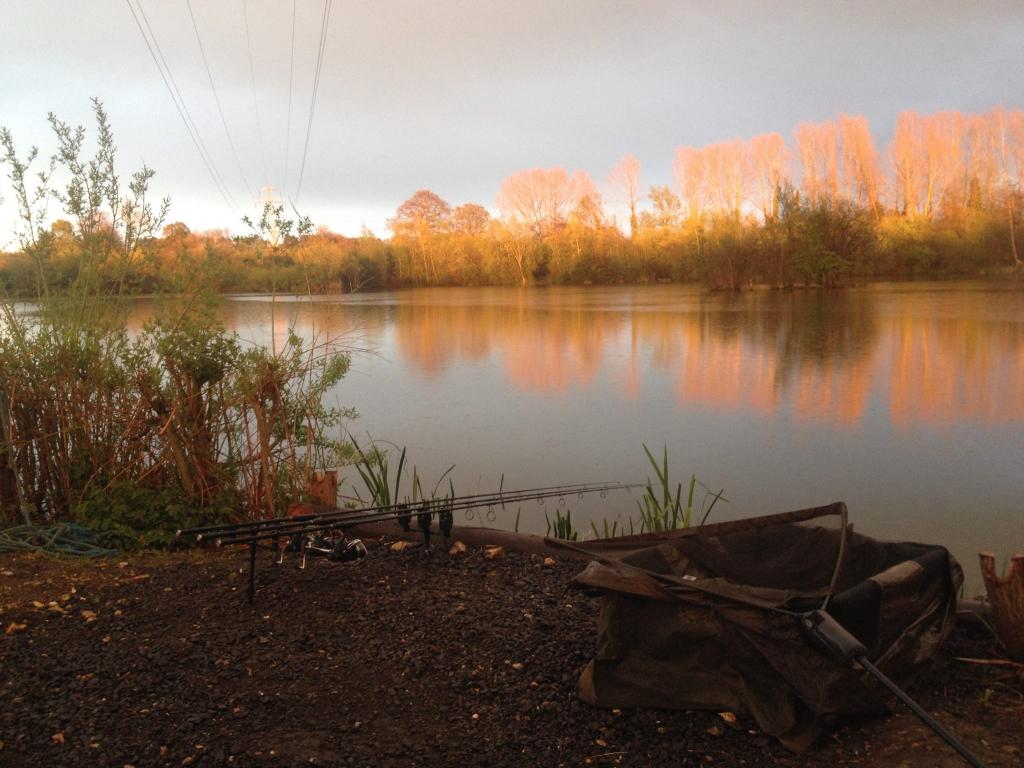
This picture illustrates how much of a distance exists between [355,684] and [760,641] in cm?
108

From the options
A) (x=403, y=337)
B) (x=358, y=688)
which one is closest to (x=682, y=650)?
(x=358, y=688)

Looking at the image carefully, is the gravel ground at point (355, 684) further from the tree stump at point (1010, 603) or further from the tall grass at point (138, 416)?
the tall grass at point (138, 416)

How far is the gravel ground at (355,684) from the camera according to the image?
1.88 m

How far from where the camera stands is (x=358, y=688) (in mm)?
2188

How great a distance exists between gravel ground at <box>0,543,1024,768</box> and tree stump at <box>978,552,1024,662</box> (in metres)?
0.08

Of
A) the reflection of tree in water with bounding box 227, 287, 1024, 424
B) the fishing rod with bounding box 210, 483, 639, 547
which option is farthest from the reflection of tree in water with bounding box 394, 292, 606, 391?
the fishing rod with bounding box 210, 483, 639, 547

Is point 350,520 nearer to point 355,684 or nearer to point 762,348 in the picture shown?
point 355,684

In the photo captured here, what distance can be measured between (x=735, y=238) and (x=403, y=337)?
43.4 feet

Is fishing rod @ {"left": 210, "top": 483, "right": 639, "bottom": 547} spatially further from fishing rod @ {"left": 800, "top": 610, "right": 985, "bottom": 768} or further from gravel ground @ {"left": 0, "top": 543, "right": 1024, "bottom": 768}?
fishing rod @ {"left": 800, "top": 610, "right": 985, "bottom": 768}

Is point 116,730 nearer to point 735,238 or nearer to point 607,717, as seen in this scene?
point 607,717

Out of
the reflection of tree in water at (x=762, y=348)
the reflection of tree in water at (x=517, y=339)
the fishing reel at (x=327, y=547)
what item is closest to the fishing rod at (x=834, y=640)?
the fishing reel at (x=327, y=547)

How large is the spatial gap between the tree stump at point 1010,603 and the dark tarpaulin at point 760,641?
0.11m

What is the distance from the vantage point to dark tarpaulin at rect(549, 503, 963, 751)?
189 centimetres

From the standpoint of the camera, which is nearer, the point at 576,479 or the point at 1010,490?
the point at 1010,490
